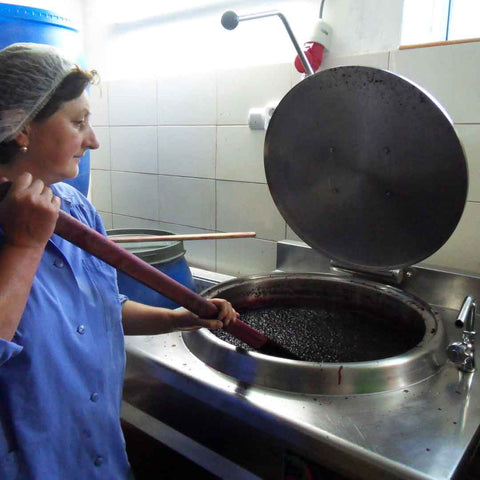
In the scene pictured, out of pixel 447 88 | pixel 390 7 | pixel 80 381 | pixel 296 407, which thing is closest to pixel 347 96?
pixel 447 88

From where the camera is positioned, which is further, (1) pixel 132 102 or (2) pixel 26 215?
(1) pixel 132 102

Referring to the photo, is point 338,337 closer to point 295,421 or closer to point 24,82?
point 295,421

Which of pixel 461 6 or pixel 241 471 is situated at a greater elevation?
pixel 461 6

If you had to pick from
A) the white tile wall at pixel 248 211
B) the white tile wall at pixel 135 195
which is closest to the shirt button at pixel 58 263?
the white tile wall at pixel 248 211

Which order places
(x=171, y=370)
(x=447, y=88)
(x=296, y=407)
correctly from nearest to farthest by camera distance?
(x=296, y=407)
(x=171, y=370)
(x=447, y=88)

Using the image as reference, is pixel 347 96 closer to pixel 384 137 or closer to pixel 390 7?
pixel 384 137

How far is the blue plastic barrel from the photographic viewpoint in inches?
48.5

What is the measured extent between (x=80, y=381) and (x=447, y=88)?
3.81 ft

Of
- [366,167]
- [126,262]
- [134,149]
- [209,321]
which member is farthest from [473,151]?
[134,149]

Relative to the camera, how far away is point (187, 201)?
187 cm

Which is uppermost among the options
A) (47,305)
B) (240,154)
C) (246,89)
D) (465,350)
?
(246,89)

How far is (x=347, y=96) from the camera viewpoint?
96cm

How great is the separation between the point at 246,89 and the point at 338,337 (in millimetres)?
944

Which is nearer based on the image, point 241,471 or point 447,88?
point 241,471
